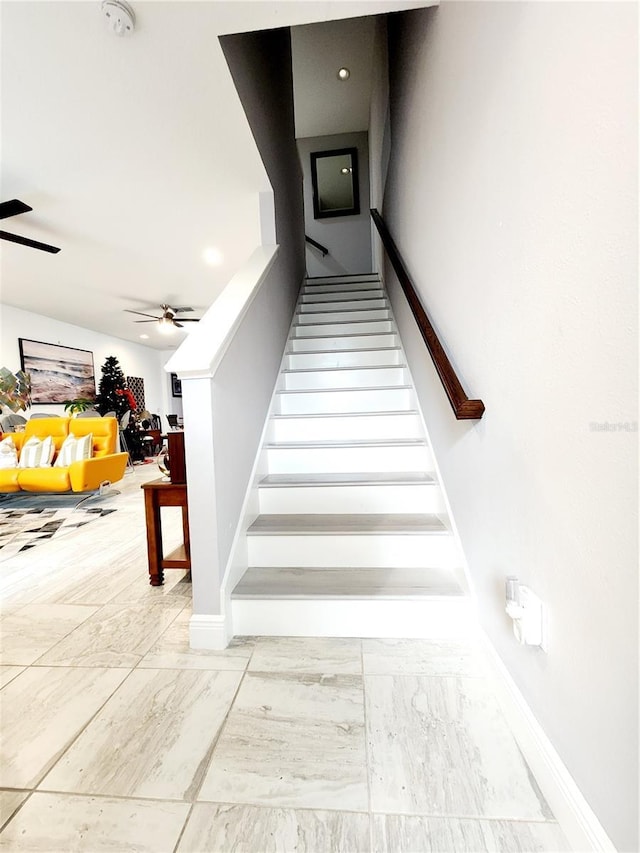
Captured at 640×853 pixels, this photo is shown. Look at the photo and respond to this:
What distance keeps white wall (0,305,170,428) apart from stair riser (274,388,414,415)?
209 inches

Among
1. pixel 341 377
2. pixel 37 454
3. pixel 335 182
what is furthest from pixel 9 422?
pixel 335 182

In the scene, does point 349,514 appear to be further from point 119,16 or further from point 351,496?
point 119,16

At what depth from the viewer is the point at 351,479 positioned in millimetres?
1919

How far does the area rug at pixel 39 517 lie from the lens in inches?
110

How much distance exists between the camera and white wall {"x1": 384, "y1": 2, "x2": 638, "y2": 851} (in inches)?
24.9

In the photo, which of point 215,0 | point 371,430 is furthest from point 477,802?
point 215,0

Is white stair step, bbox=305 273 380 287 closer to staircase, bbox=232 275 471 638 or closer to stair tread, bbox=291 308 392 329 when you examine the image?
stair tread, bbox=291 308 392 329

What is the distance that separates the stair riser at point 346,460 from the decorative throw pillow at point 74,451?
2853mm

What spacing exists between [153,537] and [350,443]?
3.84 feet

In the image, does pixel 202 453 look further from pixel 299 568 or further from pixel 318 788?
pixel 318 788

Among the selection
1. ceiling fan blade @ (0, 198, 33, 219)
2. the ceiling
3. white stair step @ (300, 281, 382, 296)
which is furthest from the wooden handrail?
ceiling fan blade @ (0, 198, 33, 219)

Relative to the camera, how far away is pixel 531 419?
0.92m

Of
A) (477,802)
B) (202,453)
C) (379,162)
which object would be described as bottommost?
(477,802)

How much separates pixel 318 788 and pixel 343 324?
2937 mm
